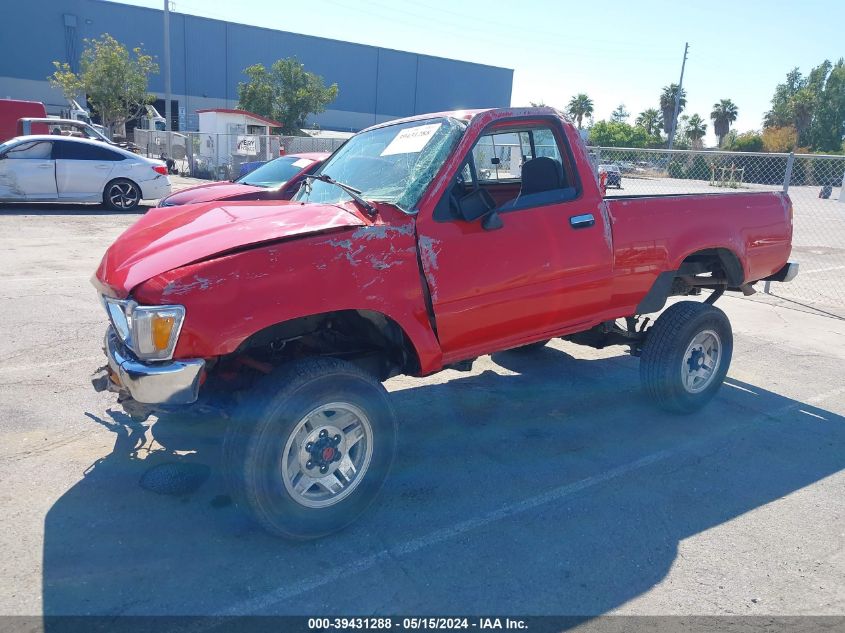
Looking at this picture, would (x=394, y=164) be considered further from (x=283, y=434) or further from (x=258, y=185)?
(x=258, y=185)

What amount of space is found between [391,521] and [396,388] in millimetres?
2041

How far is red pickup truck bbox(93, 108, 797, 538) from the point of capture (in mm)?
3107

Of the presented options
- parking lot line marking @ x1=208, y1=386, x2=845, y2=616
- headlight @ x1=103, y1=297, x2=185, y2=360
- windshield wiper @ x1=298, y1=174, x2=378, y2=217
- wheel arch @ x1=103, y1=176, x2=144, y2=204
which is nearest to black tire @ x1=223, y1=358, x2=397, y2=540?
parking lot line marking @ x1=208, y1=386, x2=845, y2=616

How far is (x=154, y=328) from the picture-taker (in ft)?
9.85

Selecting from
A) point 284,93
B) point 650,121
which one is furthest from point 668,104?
point 284,93

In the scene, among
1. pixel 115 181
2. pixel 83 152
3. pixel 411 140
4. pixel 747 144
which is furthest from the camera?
pixel 747 144

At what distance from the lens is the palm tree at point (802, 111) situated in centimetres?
7738

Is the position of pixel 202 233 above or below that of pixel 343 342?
above

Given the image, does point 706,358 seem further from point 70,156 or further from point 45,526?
point 70,156

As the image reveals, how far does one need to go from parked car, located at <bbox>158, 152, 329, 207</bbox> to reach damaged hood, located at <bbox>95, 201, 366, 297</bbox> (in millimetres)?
5666

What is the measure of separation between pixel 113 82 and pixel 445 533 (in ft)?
125

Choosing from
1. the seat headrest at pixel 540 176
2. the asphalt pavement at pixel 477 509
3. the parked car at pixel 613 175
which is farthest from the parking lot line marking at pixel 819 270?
the seat headrest at pixel 540 176

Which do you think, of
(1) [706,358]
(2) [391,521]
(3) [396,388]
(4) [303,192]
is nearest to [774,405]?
(1) [706,358]

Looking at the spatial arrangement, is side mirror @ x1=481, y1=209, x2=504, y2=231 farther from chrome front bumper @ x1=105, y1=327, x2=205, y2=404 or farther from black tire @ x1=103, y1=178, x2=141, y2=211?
black tire @ x1=103, y1=178, x2=141, y2=211
